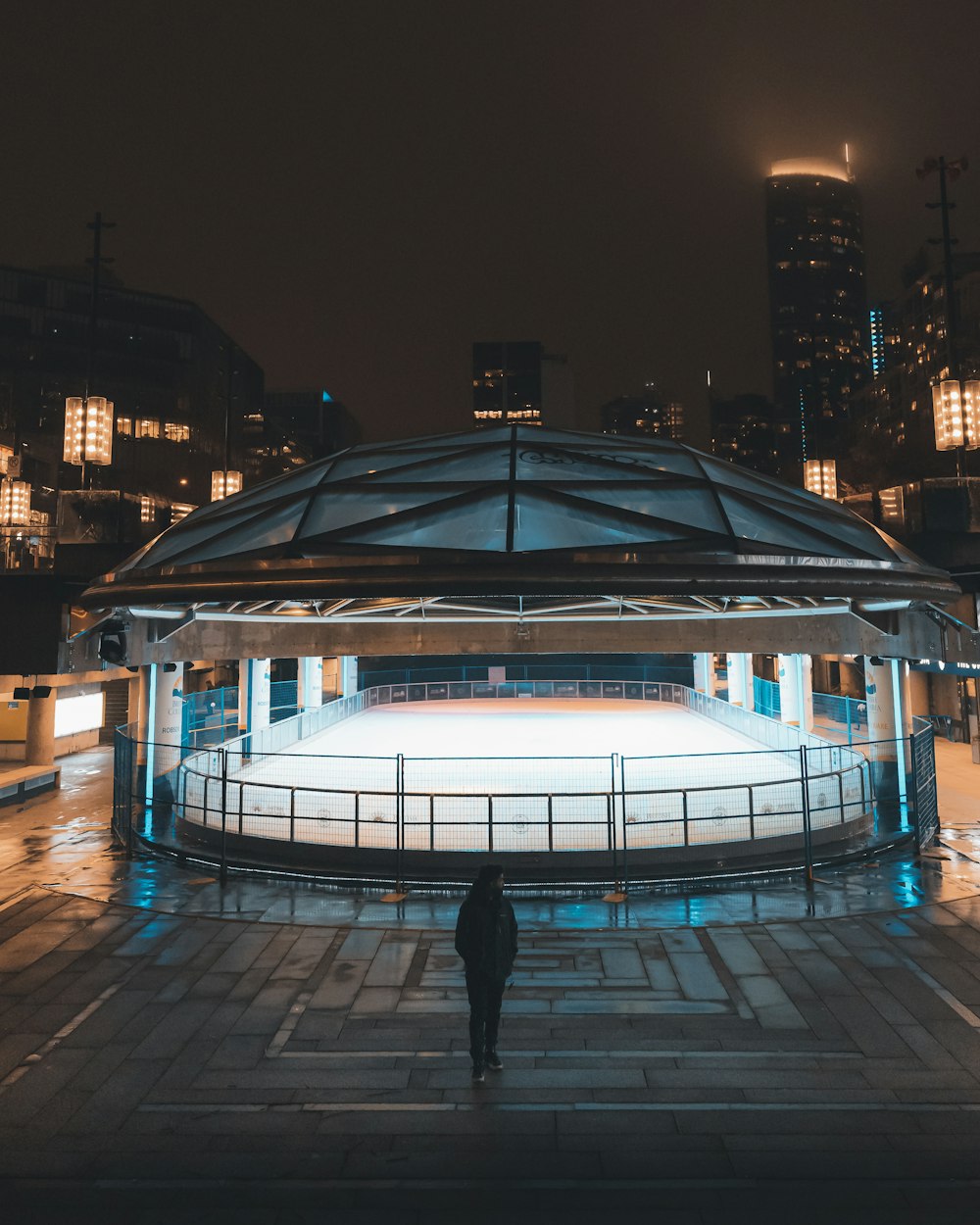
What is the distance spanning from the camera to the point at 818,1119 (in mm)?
6148

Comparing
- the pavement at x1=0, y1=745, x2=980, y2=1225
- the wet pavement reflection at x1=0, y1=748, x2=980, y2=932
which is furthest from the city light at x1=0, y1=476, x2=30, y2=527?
the pavement at x1=0, y1=745, x2=980, y2=1225

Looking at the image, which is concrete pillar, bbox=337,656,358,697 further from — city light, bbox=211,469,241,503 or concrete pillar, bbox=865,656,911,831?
concrete pillar, bbox=865,656,911,831

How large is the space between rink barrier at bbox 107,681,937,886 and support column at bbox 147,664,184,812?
0.09m

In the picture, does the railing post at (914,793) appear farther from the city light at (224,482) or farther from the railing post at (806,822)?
the city light at (224,482)

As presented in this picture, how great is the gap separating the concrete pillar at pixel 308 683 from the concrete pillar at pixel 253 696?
12.8ft

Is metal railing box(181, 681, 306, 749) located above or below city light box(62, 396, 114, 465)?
below

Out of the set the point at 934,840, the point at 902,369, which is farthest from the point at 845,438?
the point at 934,840

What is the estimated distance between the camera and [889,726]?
1777 cm

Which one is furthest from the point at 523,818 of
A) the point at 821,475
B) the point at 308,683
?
the point at 821,475

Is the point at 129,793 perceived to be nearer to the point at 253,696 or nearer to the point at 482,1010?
the point at 253,696

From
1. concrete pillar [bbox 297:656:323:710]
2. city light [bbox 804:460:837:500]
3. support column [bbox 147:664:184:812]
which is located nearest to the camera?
support column [bbox 147:664:184:812]

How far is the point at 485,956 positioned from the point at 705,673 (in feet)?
Answer: 117

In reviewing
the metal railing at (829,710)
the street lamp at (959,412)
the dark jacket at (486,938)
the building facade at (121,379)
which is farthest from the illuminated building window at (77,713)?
the building facade at (121,379)

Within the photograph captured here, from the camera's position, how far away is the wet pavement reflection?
1093 centimetres
